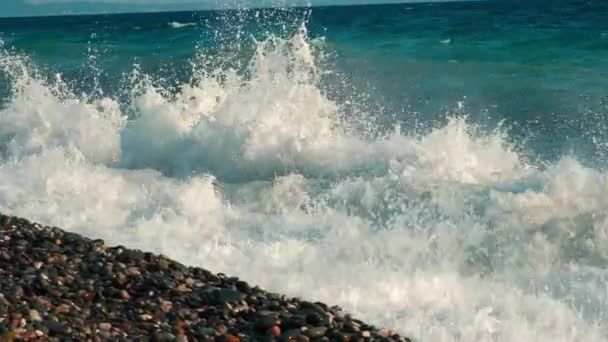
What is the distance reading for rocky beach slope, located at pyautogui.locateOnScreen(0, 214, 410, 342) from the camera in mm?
5250

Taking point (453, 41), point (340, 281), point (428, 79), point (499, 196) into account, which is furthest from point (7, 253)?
point (453, 41)

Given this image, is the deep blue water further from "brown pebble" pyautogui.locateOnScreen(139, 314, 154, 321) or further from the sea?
"brown pebble" pyautogui.locateOnScreen(139, 314, 154, 321)

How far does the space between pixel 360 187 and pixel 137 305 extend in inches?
176

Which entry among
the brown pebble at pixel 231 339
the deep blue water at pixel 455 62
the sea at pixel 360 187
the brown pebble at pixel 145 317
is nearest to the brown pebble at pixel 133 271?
the brown pebble at pixel 145 317

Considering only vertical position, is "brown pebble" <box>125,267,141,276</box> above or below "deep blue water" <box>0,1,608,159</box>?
above

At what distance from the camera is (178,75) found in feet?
81.2

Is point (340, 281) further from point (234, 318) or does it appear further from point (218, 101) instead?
point (218, 101)

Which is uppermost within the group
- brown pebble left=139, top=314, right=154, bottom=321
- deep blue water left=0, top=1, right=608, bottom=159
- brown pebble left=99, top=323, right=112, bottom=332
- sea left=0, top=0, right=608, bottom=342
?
brown pebble left=99, top=323, right=112, bottom=332

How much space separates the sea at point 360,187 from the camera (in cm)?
696

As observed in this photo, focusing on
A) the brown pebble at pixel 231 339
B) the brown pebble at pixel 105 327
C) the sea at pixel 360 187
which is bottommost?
the sea at pixel 360 187

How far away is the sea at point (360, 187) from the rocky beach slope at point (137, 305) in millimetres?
668

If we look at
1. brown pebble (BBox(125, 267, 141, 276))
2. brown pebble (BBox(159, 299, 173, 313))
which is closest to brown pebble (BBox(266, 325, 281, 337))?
brown pebble (BBox(159, 299, 173, 313))

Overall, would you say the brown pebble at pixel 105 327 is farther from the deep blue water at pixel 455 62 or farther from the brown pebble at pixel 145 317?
the deep blue water at pixel 455 62

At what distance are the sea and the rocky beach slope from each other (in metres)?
0.67
